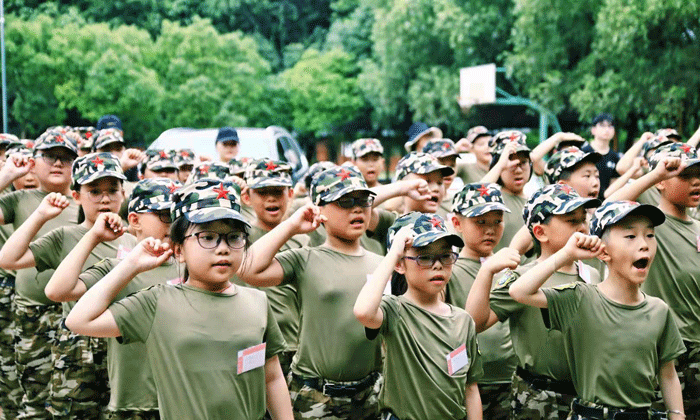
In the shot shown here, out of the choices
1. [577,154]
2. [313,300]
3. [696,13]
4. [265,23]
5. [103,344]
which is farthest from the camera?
[265,23]

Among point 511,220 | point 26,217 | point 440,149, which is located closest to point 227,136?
point 440,149

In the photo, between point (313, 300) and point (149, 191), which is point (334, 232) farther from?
point (149, 191)

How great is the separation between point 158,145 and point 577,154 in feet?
40.0

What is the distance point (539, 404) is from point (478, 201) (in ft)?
4.47

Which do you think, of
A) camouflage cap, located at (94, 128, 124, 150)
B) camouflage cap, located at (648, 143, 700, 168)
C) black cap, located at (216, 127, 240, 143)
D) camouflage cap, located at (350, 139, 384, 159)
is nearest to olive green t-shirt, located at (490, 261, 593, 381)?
camouflage cap, located at (648, 143, 700, 168)

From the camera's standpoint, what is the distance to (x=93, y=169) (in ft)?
20.3

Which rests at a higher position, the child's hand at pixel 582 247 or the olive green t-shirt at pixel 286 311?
the child's hand at pixel 582 247

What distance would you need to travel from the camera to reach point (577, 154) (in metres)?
7.29

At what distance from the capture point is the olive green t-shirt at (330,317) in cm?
533

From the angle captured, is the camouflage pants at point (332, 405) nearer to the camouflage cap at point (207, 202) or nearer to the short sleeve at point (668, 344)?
the camouflage cap at point (207, 202)

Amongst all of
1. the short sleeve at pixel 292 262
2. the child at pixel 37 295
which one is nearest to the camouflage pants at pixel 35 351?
the child at pixel 37 295

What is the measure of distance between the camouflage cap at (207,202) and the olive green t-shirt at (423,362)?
1034 millimetres

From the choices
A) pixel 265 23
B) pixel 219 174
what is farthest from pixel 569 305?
pixel 265 23

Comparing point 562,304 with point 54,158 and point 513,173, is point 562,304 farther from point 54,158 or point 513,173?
point 54,158
